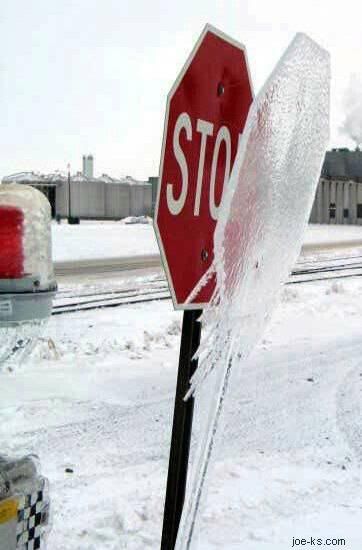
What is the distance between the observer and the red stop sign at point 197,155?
185cm

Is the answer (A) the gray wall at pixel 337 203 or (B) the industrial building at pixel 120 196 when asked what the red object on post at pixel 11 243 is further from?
(A) the gray wall at pixel 337 203

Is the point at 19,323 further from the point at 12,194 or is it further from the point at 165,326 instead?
the point at 165,326

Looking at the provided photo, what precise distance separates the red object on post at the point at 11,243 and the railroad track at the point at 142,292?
8395mm

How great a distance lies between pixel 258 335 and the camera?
1995mm

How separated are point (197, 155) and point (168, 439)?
273 cm

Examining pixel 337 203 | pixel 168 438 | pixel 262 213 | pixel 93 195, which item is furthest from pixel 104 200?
pixel 262 213

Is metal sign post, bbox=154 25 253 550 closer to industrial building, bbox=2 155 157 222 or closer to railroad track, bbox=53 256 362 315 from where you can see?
railroad track, bbox=53 256 362 315

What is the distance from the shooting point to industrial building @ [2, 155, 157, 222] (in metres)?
52.3

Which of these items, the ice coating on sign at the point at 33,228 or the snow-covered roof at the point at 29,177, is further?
the snow-covered roof at the point at 29,177

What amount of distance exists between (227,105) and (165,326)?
674cm

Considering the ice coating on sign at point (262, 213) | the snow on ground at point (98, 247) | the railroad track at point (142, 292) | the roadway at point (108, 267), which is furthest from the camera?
the snow on ground at point (98, 247)

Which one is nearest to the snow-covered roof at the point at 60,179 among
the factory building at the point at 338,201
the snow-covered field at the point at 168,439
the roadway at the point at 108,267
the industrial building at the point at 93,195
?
the industrial building at the point at 93,195

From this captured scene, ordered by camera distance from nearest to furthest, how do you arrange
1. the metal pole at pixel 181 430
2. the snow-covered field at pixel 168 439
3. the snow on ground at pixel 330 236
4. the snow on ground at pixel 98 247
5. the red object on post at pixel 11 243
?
the red object on post at pixel 11 243
the metal pole at pixel 181 430
the snow-covered field at pixel 168 439
the snow on ground at pixel 98 247
the snow on ground at pixel 330 236

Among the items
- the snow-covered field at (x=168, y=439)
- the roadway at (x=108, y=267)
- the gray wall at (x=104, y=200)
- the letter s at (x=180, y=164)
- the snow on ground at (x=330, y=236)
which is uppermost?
the letter s at (x=180, y=164)
